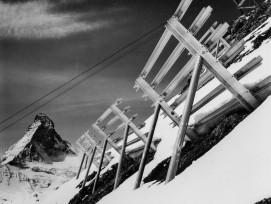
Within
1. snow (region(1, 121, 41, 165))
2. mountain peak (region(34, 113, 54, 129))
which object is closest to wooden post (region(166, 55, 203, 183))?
snow (region(1, 121, 41, 165))

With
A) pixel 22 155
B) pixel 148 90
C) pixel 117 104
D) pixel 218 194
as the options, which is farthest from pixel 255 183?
pixel 22 155

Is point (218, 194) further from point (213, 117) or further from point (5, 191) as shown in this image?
point (5, 191)

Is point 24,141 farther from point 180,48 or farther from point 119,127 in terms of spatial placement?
point 180,48

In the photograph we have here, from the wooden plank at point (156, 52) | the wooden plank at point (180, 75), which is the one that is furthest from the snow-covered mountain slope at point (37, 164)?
the wooden plank at point (180, 75)

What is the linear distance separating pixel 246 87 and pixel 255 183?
234 centimetres

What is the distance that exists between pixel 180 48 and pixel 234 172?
2431 millimetres

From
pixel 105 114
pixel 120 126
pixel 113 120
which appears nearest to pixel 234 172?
pixel 120 126

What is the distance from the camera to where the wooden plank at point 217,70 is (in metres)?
→ 4.43

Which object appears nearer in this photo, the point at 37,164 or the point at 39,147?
the point at 37,164

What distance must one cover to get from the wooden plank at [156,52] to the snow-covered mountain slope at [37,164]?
1218 inches

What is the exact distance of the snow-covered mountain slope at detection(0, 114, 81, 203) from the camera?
47844mm

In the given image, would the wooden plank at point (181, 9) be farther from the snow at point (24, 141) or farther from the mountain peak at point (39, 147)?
the snow at point (24, 141)

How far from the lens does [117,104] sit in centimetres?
1030

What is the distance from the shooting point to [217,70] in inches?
176
